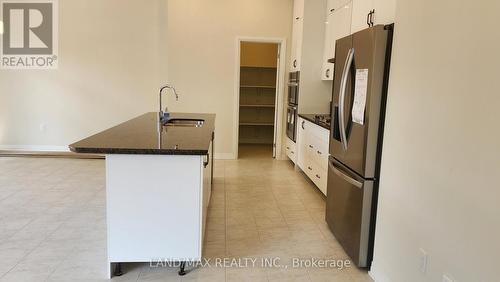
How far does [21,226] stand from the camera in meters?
3.29

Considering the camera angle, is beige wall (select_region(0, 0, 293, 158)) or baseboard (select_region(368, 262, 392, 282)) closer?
baseboard (select_region(368, 262, 392, 282))

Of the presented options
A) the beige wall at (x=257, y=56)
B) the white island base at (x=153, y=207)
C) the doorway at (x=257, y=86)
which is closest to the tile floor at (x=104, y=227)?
the white island base at (x=153, y=207)

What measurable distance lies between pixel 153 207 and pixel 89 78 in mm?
4732

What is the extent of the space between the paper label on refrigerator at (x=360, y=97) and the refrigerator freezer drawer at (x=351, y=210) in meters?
0.43

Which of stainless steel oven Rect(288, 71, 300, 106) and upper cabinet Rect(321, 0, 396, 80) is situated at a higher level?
upper cabinet Rect(321, 0, 396, 80)

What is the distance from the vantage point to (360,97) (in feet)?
8.75

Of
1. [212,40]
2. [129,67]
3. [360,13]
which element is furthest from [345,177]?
[129,67]

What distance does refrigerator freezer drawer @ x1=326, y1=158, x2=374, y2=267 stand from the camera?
2.66m

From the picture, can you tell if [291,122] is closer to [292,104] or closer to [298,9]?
[292,104]

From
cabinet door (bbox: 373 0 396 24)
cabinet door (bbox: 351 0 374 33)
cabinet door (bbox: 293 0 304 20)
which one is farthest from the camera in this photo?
cabinet door (bbox: 293 0 304 20)

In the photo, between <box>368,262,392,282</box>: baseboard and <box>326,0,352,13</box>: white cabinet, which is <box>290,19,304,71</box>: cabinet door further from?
<box>368,262,392,282</box>: baseboard

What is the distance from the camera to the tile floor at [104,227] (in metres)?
2.60

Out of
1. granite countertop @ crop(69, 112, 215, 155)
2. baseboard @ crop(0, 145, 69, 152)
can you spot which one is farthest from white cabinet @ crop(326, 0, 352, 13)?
baseboard @ crop(0, 145, 69, 152)

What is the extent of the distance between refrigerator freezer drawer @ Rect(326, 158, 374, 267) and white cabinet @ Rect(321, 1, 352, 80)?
6.48ft
